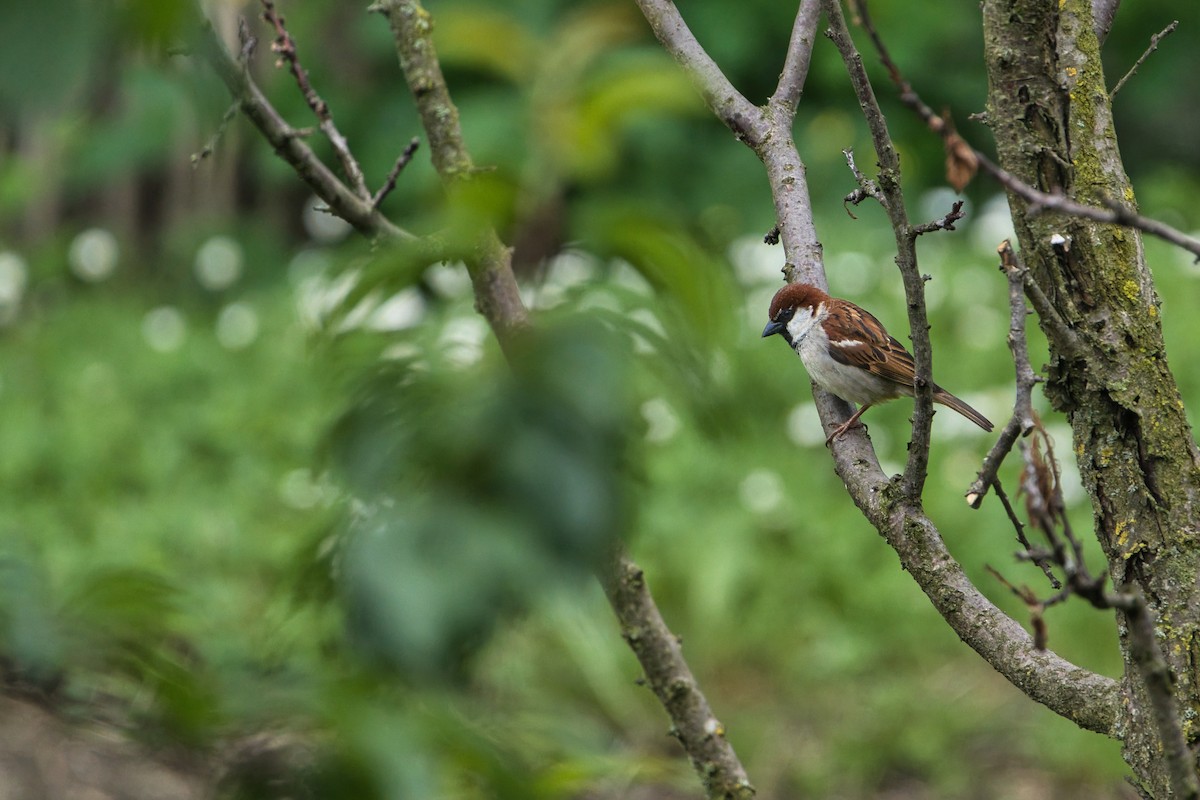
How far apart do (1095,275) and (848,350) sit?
1.70 m

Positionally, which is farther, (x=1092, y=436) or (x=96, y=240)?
(x=96, y=240)

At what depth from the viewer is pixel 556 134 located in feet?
4.00

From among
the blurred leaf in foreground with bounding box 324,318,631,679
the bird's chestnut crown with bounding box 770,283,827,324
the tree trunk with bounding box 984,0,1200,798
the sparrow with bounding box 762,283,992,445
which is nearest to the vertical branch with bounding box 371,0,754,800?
the bird's chestnut crown with bounding box 770,283,827,324

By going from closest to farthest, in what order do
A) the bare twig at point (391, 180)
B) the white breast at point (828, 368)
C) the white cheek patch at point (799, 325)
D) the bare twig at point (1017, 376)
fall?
the bare twig at point (1017, 376) < the bare twig at point (391, 180) < the white breast at point (828, 368) < the white cheek patch at point (799, 325)

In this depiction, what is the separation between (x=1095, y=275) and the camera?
1.78m

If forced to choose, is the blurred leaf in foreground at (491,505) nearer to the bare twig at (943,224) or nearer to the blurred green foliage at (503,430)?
the blurred green foliage at (503,430)

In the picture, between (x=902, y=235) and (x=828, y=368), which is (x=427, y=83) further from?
(x=828, y=368)

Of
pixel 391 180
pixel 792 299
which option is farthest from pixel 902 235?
pixel 792 299

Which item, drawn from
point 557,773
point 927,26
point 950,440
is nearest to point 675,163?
point 927,26

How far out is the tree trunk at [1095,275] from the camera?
1.76 meters

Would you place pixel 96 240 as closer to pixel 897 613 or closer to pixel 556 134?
pixel 897 613

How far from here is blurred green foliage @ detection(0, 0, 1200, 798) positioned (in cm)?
86

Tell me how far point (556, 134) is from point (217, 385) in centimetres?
545

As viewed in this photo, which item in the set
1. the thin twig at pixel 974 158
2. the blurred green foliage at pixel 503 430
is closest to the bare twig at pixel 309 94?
the blurred green foliage at pixel 503 430
